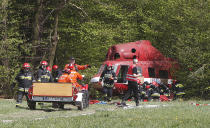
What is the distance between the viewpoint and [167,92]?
24172mm

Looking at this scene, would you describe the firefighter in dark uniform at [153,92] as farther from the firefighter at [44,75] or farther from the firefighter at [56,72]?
the firefighter at [44,75]

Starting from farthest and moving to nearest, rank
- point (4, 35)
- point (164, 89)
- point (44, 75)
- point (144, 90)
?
point (4, 35) < point (164, 89) < point (144, 90) < point (44, 75)

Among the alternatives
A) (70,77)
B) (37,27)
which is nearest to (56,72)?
(37,27)

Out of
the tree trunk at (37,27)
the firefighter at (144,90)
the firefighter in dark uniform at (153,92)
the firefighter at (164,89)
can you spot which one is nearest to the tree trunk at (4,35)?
the tree trunk at (37,27)

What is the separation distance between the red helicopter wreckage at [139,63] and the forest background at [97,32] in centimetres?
121

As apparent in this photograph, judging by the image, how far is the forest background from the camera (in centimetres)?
2227

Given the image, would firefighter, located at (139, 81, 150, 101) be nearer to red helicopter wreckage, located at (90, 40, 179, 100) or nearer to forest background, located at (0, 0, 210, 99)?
red helicopter wreckage, located at (90, 40, 179, 100)

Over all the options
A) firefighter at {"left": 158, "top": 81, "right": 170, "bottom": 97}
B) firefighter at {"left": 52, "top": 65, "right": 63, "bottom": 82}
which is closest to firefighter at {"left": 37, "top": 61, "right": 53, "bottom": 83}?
firefighter at {"left": 52, "top": 65, "right": 63, "bottom": 82}

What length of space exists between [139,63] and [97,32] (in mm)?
6324

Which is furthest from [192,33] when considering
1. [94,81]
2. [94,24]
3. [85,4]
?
[85,4]

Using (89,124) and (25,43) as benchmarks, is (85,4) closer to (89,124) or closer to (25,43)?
(25,43)

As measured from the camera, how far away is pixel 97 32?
A: 96.6 ft

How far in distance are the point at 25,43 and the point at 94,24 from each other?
207 inches

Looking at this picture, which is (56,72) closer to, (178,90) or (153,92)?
(153,92)
